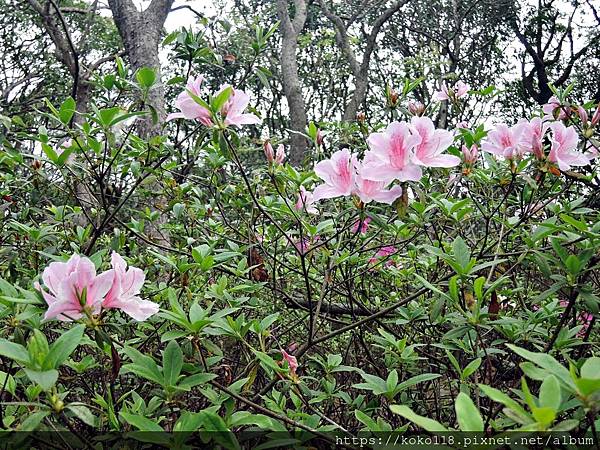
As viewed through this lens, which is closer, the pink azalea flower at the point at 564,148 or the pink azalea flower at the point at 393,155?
the pink azalea flower at the point at 393,155

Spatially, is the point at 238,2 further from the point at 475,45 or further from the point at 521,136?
the point at 521,136

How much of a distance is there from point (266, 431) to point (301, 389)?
0.24m

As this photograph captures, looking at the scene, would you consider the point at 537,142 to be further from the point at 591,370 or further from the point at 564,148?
the point at 591,370

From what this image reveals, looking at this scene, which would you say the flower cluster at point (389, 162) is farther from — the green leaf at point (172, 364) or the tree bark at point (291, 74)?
the tree bark at point (291, 74)

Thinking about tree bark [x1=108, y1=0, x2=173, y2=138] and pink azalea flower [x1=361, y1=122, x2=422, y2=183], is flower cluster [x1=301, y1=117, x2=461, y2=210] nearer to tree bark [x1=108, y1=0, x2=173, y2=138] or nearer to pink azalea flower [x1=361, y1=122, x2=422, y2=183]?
pink azalea flower [x1=361, y1=122, x2=422, y2=183]

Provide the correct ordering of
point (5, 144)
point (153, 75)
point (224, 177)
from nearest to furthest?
point (153, 75) < point (5, 144) < point (224, 177)

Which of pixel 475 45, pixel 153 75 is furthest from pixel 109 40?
pixel 153 75

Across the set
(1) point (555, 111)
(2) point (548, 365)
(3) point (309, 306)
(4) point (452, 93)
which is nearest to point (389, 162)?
(3) point (309, 306)

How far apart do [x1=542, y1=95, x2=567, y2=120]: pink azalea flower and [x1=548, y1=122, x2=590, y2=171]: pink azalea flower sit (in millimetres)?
411

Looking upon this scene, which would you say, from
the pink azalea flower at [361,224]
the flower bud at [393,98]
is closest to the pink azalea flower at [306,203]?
the pink azalea flower at [361,224]

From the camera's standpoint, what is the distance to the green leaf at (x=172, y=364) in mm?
796

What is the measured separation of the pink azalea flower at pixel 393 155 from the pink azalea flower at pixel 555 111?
766 millimetres

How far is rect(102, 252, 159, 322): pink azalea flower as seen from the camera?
818mm

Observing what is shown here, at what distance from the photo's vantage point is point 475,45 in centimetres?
1184
